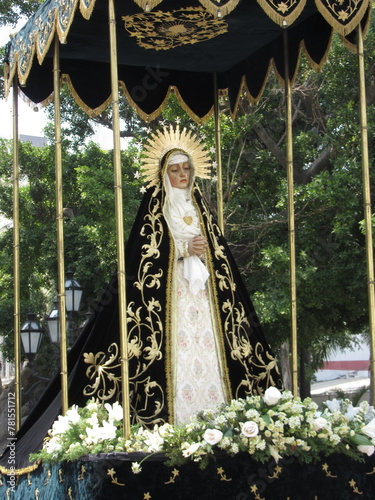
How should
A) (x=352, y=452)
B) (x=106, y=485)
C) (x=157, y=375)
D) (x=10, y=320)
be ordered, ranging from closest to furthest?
1. (x=106, y=485)
2. (x=352, y=452)
3. (x=157, y=375)
4. (x=10, y=320)

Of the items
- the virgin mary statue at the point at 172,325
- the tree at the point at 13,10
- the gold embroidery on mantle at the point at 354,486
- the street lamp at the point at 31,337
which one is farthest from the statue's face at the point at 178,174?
the tree at the point at 13,10

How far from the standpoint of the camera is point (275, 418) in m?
6.01

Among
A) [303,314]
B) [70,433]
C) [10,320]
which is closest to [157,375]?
[70,433]

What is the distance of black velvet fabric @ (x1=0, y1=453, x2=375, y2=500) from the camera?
18.9 feet

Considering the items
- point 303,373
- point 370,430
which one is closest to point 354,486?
point 370,430

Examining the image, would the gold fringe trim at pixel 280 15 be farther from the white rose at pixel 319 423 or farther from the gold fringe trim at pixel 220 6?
the white rose at pixel 319 423

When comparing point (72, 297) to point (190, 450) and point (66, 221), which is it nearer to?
point (190, 450)

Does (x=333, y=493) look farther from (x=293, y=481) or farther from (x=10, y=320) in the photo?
(x=10, y=320)

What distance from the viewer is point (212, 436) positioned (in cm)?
576

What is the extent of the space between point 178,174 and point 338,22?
1.84 m

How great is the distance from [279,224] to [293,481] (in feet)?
30.8

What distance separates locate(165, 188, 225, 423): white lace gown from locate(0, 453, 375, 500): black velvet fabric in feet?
3.39

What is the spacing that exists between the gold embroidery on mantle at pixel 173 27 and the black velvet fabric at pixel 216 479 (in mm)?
3697

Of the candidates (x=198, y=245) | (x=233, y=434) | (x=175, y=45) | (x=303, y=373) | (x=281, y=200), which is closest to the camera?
(x=233, y=434)
